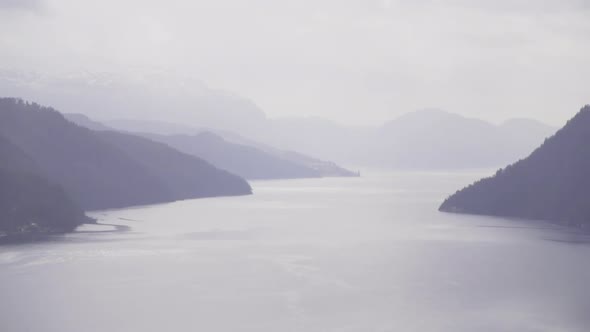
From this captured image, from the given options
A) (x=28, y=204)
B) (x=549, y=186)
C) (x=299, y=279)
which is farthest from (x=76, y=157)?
(x=549, y=186)

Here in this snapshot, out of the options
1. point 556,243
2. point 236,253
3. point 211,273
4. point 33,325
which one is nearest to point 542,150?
point 556,243

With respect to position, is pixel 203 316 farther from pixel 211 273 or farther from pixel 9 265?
pixel 9 265

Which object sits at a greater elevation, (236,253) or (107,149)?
(107,149)

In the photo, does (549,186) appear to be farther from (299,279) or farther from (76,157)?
(76,157)

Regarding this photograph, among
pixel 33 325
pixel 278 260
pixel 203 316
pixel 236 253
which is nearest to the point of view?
pixel 33 325

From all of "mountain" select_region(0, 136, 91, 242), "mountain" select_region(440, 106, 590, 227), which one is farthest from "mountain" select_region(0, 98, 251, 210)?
"mountain" select_region(440, 106, 590, 227)

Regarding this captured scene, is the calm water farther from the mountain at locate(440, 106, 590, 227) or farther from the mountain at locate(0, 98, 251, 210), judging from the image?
the mountain at locate(0, 98, 251, 210)

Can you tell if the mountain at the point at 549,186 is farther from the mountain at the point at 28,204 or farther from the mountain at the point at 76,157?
the mountain at the point at 28,204

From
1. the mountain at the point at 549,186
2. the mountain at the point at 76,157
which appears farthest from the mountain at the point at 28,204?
the mountain at the point at 549,186
